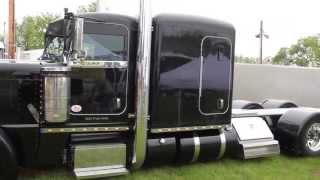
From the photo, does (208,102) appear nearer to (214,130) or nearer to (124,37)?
(214,130)

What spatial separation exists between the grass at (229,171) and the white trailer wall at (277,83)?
6.26 metres

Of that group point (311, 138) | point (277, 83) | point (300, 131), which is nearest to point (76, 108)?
point (300, 131)

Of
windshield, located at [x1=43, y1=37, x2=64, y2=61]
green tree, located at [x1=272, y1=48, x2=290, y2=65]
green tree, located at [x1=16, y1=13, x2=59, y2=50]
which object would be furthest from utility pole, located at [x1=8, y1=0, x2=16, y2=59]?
green tree, located at [x1=272, y1=48, x2=290, y2=65]

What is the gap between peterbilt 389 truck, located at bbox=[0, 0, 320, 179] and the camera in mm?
5988

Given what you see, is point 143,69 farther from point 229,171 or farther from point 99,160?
point 229,171

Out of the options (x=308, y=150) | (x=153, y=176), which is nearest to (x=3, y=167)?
(x=153, y=176)

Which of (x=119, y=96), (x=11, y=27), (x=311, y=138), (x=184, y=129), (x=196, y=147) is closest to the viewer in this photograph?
(x=119, y=96)

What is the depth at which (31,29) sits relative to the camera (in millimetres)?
27203

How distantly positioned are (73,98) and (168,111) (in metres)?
1.38

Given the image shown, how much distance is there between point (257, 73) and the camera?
14.9m

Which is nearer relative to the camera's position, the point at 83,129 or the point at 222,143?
the point at 83,129

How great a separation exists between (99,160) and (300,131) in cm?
382

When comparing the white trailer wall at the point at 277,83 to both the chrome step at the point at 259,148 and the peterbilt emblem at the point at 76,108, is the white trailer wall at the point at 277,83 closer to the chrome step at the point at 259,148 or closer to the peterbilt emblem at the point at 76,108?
the chrome step at the point at 259,148

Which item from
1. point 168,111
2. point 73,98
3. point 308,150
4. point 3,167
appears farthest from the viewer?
point 308,150
